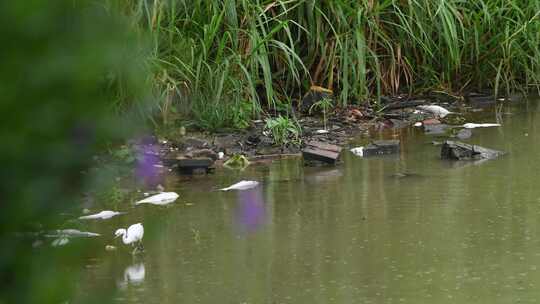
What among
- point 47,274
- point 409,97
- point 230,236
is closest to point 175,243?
point 230,236

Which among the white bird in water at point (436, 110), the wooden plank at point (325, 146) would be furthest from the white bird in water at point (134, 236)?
the white bird in water at point (436, 110)

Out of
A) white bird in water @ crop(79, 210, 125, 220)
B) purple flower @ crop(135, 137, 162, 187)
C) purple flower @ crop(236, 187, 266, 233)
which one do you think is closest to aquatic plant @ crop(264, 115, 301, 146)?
purple flower @ crop(135, 137, 162, 187)

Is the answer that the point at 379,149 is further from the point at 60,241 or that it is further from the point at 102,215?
the point at 60,241

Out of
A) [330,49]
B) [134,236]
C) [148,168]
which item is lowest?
[134,236]

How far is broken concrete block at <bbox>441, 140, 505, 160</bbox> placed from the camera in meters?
6.01

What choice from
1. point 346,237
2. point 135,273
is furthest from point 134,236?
point 346,237

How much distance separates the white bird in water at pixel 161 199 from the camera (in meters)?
5.08

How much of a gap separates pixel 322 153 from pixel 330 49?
4.98ft

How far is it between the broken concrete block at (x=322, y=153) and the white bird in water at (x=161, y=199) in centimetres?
101

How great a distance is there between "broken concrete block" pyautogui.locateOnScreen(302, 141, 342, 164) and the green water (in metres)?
0.07

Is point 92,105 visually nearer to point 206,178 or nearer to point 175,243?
point 175,243

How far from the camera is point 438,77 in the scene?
8.04 m

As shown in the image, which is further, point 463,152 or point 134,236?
point 463,152

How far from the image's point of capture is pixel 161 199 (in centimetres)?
511
